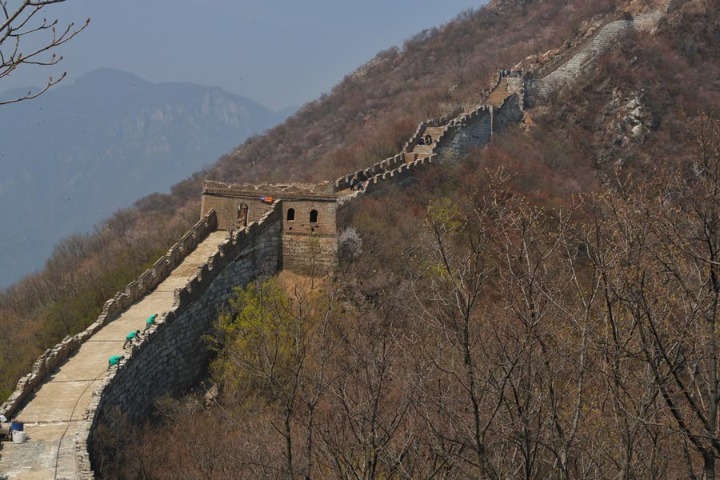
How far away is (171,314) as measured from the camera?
23016mm

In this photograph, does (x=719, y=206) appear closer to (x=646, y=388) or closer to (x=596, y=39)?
(x=646, y=388)

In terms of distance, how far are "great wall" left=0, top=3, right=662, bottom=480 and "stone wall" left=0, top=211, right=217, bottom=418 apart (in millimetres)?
35

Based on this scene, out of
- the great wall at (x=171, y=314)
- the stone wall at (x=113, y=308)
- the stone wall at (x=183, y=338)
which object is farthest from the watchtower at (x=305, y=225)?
the stone wall at (x=113, y=308)

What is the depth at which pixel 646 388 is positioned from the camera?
9312 mm

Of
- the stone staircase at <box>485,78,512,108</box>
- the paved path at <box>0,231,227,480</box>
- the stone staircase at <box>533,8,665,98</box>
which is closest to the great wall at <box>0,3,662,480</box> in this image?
the paved path at <box>0,231,227,480</box>

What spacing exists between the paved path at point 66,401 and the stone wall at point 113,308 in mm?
215

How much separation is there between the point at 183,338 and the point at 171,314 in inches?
47.5

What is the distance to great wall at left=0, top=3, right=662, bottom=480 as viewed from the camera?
16530mm

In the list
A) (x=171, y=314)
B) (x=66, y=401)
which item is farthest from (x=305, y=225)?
(x=66, y=401)

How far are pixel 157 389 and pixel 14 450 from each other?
269 inches

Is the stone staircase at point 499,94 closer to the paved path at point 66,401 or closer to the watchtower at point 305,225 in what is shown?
the watchtower at point 305,225

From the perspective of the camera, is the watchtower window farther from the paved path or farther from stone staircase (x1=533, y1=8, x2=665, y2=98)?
stone staircase (x1=533, y1=8, x2=665, y2=98)

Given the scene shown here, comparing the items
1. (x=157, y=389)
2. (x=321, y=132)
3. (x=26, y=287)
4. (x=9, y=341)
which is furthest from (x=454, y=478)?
(x=321, y=132)

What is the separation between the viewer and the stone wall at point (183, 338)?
18594mm
